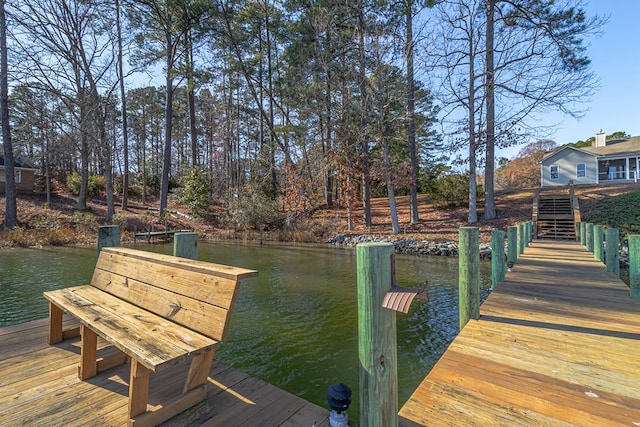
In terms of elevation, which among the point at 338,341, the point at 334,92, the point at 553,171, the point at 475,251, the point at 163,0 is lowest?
the point at 338,341

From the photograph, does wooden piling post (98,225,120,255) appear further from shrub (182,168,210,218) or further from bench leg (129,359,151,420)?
shrub (182,168,210,218)

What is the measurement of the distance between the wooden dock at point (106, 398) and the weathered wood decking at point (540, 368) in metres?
0.87

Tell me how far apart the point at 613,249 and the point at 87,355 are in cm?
842

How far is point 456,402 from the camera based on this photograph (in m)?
2.17

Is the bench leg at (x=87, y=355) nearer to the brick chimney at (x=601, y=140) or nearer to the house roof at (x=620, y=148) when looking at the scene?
the house roof at (x=620, y=148)

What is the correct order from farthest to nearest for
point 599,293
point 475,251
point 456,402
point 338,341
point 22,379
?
point 599,293 < point 338,341 < point 475,251 < point 22,379 < point 456,402

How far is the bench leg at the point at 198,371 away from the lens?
7.07 ft

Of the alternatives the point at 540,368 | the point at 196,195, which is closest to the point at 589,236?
the point at 540,368

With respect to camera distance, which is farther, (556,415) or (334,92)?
(334,92)

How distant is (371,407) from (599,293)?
16.9ft

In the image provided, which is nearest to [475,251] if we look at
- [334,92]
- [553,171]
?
[334,92]

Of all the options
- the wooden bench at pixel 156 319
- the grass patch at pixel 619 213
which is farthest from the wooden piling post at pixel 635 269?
the grass patch at pixel 619 213

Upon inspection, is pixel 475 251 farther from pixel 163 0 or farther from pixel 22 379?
pixel 163 0

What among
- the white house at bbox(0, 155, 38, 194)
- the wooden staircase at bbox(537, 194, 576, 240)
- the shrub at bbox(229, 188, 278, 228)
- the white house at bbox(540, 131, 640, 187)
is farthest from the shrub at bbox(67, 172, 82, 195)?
the white house at bbox(540, 131, 640, 187)
